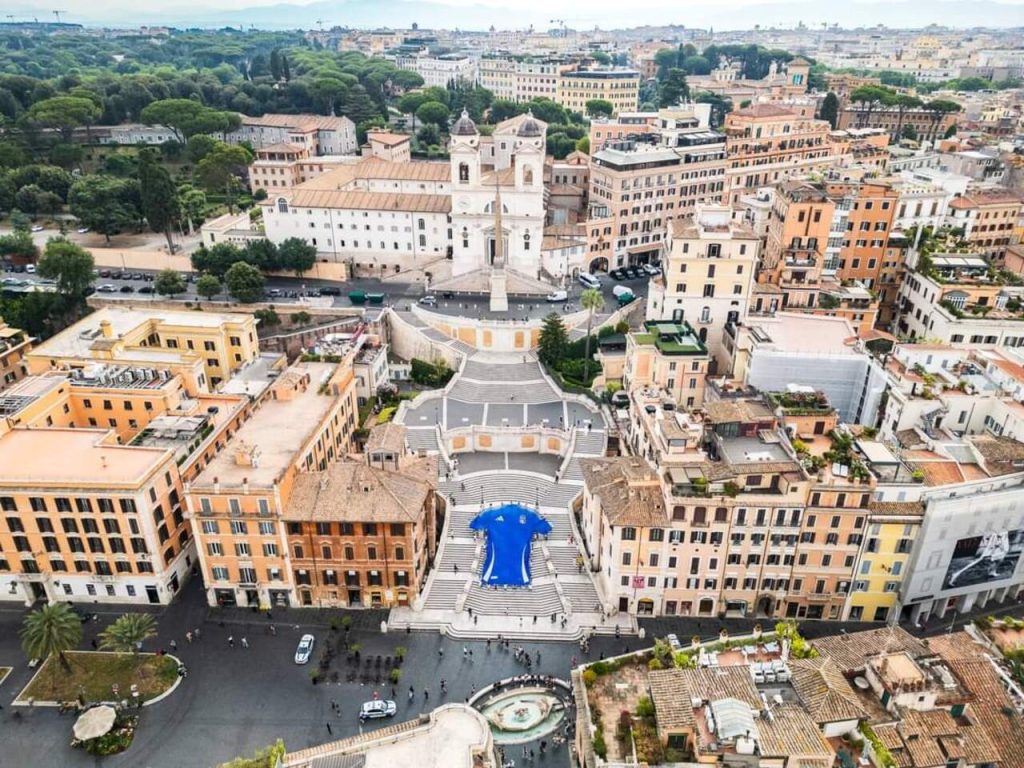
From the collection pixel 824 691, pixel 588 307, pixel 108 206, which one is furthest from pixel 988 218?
pixel 108 206

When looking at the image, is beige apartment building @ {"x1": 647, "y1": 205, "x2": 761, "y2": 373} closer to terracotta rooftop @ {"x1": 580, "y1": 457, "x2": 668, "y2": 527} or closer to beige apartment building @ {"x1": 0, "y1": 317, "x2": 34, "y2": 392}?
terracotta rooftop @ {"x1": 580, "y1": 457, "x2": 668, "y2": 527}

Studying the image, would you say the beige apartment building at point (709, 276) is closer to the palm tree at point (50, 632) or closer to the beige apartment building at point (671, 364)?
the beige apartment building at point (671, 364)

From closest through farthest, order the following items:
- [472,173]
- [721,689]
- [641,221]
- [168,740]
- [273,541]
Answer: [721,689] → [168,740] → [273,541] → [472,173] → [641,221]

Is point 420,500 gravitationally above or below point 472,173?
below

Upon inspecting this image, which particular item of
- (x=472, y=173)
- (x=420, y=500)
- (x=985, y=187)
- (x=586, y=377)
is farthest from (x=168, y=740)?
(x=985, y=187)

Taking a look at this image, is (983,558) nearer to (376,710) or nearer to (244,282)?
(376,710)

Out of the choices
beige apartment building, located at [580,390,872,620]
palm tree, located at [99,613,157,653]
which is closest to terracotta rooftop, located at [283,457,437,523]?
palm tree, located at [99,613,157,653]

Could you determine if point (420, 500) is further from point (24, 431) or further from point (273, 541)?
point (24, 431)
